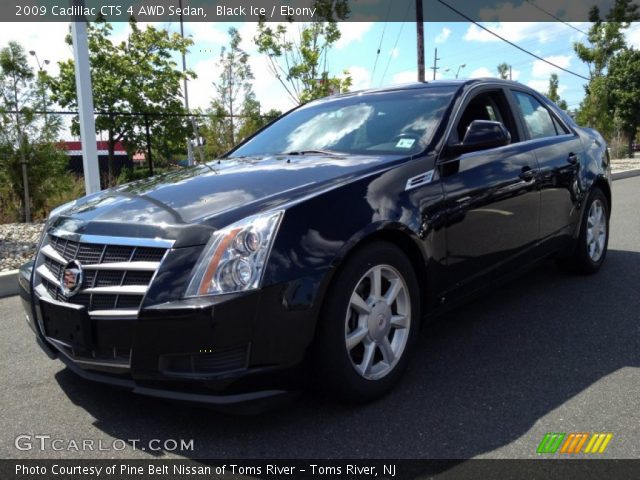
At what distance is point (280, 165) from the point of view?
131 inches

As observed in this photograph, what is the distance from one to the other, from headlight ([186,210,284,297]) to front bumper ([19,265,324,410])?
0.16 feet

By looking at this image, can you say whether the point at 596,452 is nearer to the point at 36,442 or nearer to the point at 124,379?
the point at 124,379

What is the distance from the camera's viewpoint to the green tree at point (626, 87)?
32219 millimetres

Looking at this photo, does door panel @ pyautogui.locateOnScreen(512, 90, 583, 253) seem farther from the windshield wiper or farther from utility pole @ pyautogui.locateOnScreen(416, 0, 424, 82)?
utility pole @ pyautogui.locateOnScreen(416, 0, 424, 82)

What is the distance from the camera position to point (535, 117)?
456 cm

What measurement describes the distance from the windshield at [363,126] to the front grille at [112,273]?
149 cm

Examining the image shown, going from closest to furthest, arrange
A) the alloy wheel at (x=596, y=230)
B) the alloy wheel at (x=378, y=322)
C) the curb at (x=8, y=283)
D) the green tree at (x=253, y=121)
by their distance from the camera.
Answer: the alloy wheel at (x=378, y=322)
the alloy wheel at (x=596, y=230)
the curb at (x=8, y=283)
the green tree at (x=253, y=121)

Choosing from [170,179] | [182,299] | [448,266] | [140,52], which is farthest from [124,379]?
[140,52]

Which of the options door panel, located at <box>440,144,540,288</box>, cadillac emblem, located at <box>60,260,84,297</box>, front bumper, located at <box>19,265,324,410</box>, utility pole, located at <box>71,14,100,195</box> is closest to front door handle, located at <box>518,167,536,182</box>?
door panel, located at <box>440,144,540,288</box>

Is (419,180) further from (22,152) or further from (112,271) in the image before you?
(22,152)

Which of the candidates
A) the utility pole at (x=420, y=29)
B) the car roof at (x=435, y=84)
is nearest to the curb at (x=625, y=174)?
the utility pole at (x=420, y=29)

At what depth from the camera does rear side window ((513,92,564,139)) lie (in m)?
4.40

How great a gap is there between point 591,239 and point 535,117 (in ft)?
4.38

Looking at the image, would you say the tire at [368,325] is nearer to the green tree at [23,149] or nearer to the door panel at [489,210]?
the door panel at [489,210]
